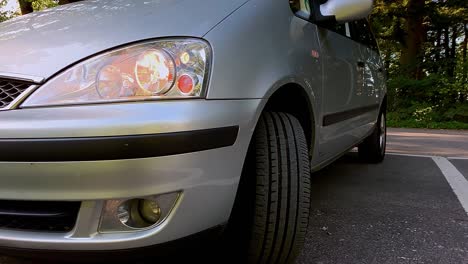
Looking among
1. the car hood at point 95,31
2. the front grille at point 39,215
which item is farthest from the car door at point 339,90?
the front grille at point 39,215

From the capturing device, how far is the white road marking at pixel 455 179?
3.39 metres

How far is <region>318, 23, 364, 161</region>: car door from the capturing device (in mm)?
2539

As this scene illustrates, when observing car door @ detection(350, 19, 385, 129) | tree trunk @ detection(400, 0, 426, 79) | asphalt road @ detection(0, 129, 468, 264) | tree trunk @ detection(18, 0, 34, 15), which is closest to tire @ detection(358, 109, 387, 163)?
asphalt road @ detection(0, 129, 468, 264)

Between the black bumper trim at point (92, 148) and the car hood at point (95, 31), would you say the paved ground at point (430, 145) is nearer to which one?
the car hood at point (95, 31)

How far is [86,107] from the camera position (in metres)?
1.48

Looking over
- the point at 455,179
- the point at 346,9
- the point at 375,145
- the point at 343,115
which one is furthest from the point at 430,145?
the point at 346,9

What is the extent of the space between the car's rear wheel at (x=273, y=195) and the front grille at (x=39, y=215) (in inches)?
26.2

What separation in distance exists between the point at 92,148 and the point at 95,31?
54 cm

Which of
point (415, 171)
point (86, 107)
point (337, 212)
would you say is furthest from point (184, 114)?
point (415, 171)

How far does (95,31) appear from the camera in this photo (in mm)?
1741

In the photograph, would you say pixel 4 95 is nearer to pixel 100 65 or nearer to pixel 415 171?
pixel 100 65

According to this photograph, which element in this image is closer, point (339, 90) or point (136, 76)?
point (136, 76)

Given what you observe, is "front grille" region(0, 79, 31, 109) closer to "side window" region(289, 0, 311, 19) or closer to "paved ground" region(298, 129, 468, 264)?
"side window" region(289, 0, 311, 19)

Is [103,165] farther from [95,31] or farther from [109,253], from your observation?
[95,31]
